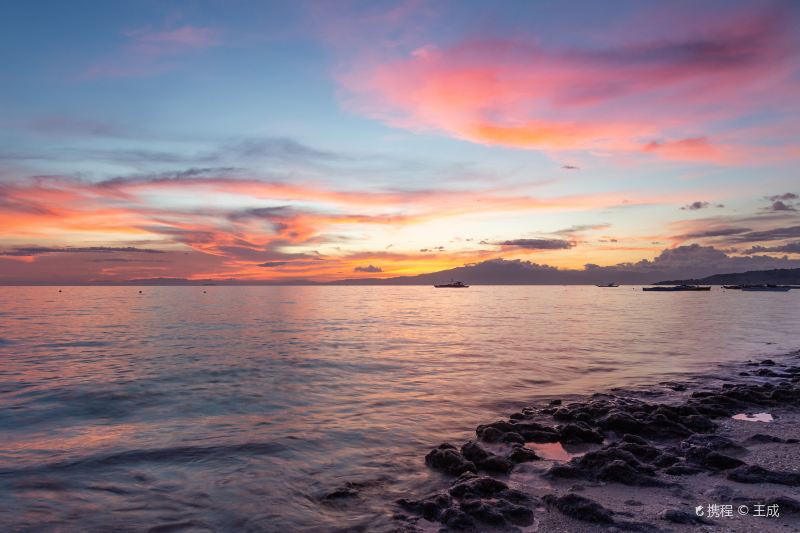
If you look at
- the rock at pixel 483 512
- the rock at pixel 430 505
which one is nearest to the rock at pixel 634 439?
the rock at pixel 483 512

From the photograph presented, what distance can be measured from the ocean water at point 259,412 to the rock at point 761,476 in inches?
267

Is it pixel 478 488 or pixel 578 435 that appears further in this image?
pixel 578 435

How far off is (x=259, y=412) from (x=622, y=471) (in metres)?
13.5

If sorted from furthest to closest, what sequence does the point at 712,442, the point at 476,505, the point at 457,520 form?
the point at 712,442 → the point at 476,505 → the point at 457,520

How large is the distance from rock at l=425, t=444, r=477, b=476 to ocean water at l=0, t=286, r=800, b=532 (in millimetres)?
407

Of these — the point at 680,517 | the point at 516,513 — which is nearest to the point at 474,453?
the point at 516,513

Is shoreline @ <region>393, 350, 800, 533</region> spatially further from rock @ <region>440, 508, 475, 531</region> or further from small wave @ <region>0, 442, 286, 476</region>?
small wave @ <region>0, 442, 286, 476</region>

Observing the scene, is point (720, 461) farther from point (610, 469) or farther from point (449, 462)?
point (449, 462)

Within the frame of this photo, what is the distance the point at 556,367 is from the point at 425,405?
12.0m

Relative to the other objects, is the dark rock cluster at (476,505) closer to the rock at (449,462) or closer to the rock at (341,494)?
the rock at (449,462)

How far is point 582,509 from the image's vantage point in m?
8.79

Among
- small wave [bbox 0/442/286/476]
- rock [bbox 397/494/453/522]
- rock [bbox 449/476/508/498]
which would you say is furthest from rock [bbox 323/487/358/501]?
small wave [bbox 0/442/286/476]

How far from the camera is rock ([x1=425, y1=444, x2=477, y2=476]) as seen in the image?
1169cm

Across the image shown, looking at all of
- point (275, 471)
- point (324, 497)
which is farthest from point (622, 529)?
point (275, 471)
